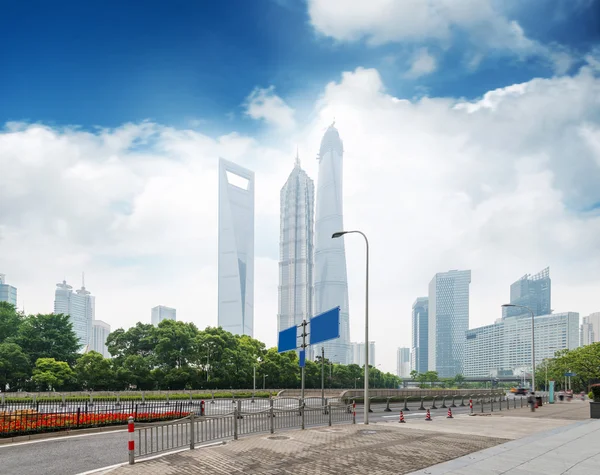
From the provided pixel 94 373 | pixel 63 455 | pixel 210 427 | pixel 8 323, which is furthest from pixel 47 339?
pixel 63 455

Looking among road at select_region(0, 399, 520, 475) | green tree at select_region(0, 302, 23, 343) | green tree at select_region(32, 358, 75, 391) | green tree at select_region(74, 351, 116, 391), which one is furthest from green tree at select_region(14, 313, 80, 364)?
road at select_region(0, 399, 520, 475)

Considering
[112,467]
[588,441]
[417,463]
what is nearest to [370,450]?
[417,463]

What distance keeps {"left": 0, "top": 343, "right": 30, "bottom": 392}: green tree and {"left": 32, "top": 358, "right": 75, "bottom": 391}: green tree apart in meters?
2.55

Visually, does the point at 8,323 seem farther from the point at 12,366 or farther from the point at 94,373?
the point at 94,373

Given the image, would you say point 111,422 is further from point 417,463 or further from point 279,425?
point 417,463

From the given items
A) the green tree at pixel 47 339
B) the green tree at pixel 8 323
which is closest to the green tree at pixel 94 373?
the green tree at pixel 47 339

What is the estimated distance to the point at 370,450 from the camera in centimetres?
1556

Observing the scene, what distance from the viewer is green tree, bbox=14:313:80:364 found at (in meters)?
71.9

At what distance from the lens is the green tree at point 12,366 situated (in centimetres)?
6538

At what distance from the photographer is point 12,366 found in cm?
6612

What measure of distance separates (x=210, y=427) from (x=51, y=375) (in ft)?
170

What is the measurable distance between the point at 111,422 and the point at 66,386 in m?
50.7

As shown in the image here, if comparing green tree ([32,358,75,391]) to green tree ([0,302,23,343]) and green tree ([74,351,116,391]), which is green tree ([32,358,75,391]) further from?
green tree ([0,302,23,343])

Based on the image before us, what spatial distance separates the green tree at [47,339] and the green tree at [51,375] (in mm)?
6908
